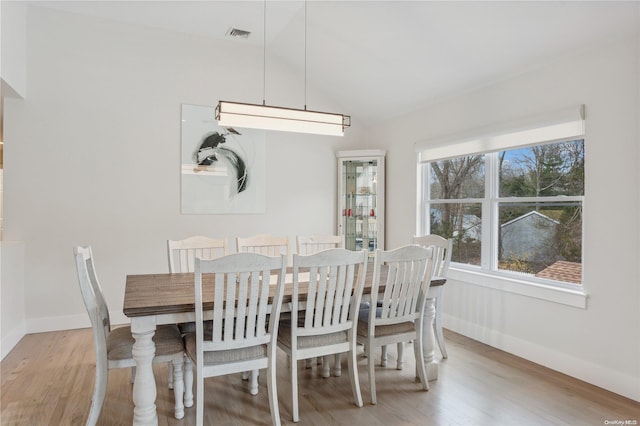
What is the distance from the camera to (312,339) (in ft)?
8.20

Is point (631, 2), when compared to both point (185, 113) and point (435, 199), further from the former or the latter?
point (185, 113)

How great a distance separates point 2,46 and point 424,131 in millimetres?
4062

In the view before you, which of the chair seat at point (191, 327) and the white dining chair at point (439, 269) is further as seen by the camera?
the white dining chair at point (439, 269)

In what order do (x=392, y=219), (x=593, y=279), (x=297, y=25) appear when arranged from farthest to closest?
(x=392, y=219), (x=297, y=25), (x=593, y=279)

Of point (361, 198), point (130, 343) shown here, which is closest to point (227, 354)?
point (130, 343)

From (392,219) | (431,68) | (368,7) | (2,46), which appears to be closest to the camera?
(2,46)

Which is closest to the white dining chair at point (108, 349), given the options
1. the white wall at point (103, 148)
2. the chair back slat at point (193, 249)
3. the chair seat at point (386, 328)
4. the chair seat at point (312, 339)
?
the chair seat at point (312, 339)

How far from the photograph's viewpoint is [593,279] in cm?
293

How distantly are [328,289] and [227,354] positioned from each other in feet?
2.25

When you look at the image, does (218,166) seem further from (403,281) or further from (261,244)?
(403,281)

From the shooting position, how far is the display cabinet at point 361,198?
5223 mm

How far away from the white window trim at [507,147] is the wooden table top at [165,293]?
101cm

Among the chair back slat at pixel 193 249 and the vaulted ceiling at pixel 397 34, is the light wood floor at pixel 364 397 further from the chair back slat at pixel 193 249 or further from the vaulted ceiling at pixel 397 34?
the vaulted ceiling at pixel 397 34

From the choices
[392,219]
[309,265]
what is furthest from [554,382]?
[392,219]
